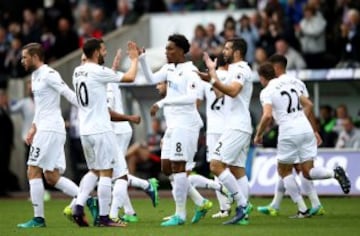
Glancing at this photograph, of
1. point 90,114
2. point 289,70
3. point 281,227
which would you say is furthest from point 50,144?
point 289,70

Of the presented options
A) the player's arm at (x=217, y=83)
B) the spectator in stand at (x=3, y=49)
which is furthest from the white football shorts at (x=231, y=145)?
the spectator in stand at (x=3, y=49)

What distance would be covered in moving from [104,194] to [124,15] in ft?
52.7

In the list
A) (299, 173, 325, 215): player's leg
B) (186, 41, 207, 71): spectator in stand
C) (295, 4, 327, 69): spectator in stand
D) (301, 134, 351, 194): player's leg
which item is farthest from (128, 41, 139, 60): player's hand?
(295, 4, 327, 69): spectator in stand

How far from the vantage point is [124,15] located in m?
33.1

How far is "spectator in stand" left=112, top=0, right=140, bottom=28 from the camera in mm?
32812

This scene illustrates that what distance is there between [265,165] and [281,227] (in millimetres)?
8010

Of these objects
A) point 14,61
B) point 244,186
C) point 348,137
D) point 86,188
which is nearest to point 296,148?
point 244,186

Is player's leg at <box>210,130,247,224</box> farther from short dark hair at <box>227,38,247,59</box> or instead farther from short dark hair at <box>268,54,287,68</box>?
short dark hair at <box>268,54,287,68</box>

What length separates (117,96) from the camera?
66.3 feet

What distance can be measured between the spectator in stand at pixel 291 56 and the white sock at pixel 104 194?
11.1 metres

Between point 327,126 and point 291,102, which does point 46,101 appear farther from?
point 327,126

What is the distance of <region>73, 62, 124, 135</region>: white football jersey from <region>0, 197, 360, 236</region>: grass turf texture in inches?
55.5

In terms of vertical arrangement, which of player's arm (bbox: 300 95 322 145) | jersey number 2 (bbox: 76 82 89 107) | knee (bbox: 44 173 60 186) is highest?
jersey number 2 (bbox: 76 82 89 107)

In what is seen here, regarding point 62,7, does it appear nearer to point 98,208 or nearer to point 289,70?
point 289,70
